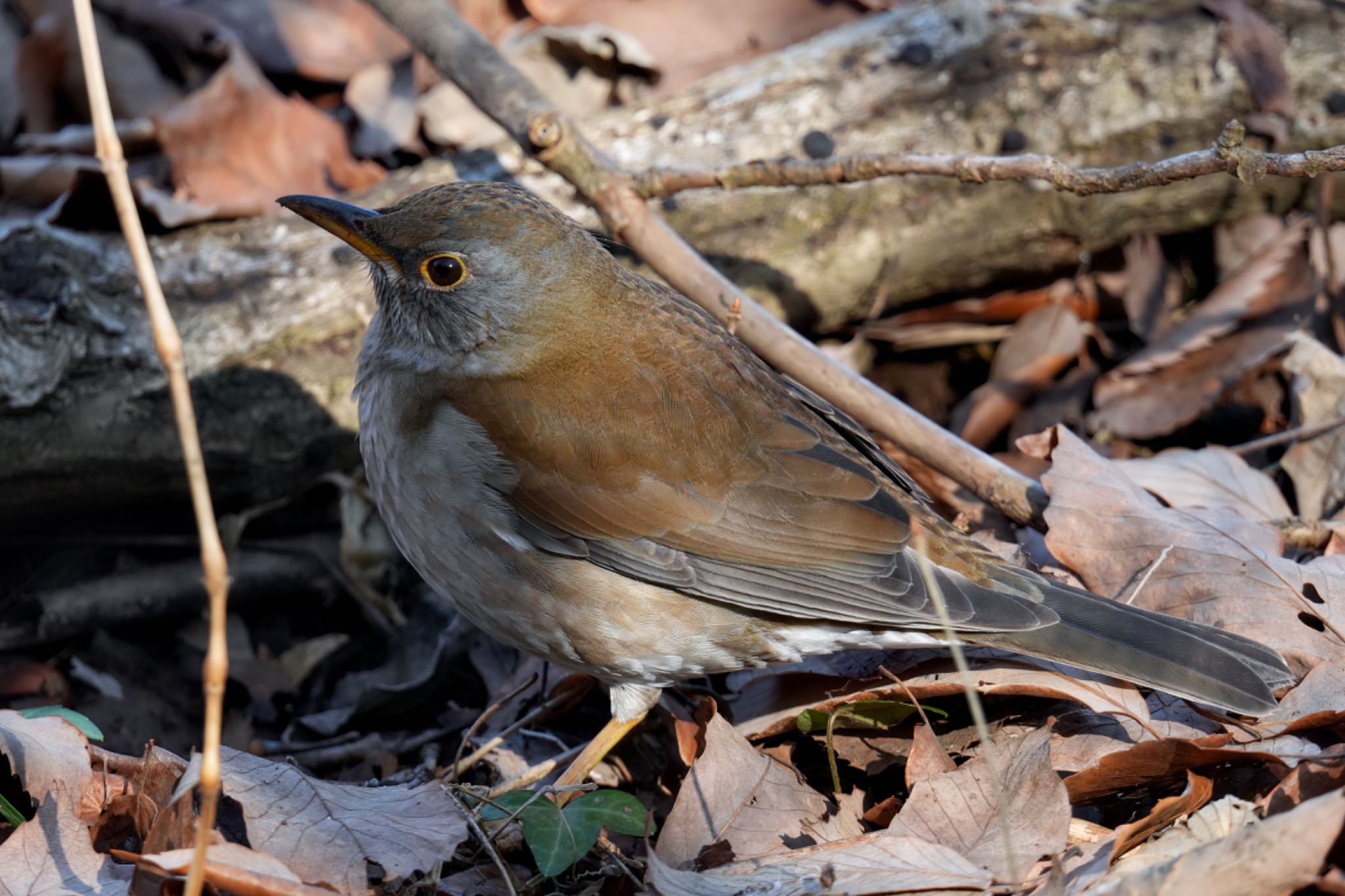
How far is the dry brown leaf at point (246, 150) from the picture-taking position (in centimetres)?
515

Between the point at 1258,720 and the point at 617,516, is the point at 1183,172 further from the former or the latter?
the point at 617,516

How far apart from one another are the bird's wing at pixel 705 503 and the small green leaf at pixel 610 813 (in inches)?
25.7

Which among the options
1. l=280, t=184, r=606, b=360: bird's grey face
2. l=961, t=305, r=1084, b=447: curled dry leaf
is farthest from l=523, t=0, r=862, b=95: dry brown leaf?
l=280, t=184, r=606, b=360: bird's grey face

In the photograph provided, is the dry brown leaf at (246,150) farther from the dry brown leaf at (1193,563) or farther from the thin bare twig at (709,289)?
the dry brown leaf at (1193,563)

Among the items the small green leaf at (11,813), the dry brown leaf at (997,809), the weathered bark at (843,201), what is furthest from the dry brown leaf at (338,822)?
the weathered bark at (843,201)

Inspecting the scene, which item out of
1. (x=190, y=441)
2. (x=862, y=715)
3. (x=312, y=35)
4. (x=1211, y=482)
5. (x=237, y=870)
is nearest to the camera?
(x=190, y=441)

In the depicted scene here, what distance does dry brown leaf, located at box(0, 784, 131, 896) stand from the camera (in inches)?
112

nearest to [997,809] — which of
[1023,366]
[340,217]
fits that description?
[340,217]

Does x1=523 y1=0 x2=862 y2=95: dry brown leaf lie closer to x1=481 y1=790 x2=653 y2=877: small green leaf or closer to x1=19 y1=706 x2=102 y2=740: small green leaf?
x1=481 y1=790 x2=653 y2=877: small green leaf

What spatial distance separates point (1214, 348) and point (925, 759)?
2845 millimetres

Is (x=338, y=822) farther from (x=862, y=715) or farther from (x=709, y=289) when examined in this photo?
(x=709, y=289)

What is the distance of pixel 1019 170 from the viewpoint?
3.92 meters

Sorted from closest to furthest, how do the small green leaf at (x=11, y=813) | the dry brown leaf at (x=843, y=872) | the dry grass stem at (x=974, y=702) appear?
the dry grass stem at (x=974, y=702) < the dry brown leaf at (x=843, y=872) < the small green leaf at (x=11, y=813)

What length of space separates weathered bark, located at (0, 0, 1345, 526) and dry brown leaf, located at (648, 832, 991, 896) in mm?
2664
